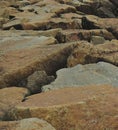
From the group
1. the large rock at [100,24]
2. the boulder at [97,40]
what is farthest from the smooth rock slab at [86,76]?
the large rock at [100,24]

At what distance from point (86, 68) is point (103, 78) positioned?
780mm

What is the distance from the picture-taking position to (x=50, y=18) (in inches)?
795

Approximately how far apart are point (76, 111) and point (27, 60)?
4336 mm

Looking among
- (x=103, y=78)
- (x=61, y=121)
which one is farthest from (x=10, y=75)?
(x=61, y=121)

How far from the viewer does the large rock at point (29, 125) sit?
6328 millimetres

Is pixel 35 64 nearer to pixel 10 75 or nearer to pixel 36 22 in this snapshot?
pixel 10 75

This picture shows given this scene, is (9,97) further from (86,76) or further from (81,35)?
(81,35)

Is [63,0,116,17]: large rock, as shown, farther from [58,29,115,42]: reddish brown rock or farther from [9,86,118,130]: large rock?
[9,86,118,130]: large rock

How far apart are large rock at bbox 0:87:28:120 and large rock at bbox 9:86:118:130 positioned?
618 mm

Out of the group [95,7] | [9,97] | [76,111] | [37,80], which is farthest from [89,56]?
[95,7]

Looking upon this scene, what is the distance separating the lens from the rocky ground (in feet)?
22.5

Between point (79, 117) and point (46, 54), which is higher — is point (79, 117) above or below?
above

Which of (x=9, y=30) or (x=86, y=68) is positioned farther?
(x=9, y=30)

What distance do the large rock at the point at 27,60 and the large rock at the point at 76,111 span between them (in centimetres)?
280
